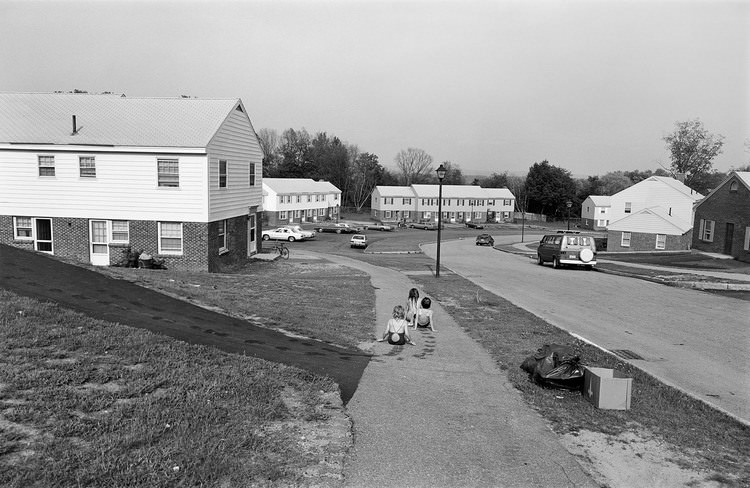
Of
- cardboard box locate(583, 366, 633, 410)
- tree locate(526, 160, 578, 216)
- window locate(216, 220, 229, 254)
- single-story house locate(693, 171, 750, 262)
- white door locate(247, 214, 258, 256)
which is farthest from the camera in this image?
tree locate(526, 160, 578, 216)

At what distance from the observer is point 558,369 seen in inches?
332

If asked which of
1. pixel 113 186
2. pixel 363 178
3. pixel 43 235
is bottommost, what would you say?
pixel 43 235

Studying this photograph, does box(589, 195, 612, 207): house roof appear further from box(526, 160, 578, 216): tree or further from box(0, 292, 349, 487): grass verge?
box(0, 292, 349, 487): grass verge

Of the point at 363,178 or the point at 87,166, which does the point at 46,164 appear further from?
the point at 363,178

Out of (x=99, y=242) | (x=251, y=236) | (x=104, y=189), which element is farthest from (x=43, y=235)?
(x=251, y=236)

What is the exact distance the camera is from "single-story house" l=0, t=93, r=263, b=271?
74.9 feet

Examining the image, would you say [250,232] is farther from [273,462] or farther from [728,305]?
[273,462]

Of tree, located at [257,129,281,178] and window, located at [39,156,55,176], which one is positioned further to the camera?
tree, located at [257,129,281,178]

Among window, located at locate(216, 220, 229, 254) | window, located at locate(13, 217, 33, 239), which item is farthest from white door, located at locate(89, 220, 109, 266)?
window, located at locate(216, 220, 229, 254)

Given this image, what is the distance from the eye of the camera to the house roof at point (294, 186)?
71.6m

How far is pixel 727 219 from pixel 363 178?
80.5 metres

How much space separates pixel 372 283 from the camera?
837 inches

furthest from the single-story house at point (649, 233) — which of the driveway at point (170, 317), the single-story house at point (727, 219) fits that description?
the driveway at point (170, 317)

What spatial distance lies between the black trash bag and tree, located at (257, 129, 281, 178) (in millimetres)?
93712
